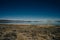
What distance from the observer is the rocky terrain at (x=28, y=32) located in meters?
2.78

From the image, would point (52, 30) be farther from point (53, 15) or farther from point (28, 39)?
point (28, 39)

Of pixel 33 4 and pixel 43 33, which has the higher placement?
pixel 33 4

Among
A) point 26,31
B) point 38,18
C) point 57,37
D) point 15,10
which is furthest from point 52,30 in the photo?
point 15,10

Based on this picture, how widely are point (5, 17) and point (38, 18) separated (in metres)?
0.79

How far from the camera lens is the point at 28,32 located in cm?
282

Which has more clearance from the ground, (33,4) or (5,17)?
(33,4)

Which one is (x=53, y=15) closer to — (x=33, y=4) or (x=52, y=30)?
(x=52, y=30)

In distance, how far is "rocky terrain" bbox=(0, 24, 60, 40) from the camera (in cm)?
278

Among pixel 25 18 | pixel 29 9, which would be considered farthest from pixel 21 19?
pixel 29 9

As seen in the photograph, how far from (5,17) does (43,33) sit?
3.22ft

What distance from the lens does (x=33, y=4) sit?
2902 millimetres

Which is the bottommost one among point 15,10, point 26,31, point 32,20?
point 26,31

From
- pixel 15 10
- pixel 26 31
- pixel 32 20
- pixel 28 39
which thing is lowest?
pixel 28 39

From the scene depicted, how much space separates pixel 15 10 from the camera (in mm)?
2869
